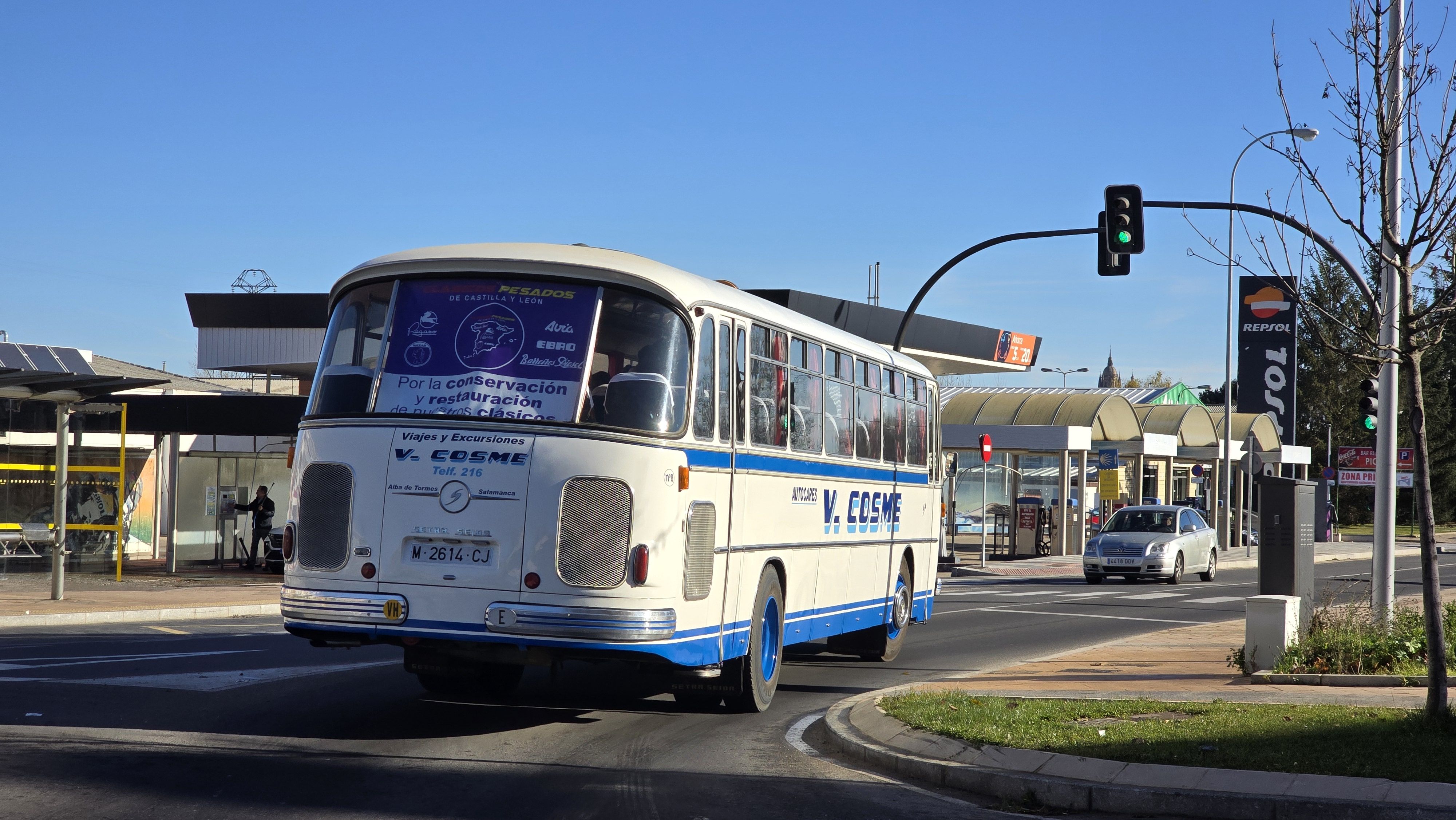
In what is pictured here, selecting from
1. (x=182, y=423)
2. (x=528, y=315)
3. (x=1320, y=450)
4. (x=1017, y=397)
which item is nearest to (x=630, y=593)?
(x=528, y=315)

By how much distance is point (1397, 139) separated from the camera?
1119 centimetres

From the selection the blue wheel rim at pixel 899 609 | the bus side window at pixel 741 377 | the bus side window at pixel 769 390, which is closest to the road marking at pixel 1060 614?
the blue wheel rim at pixel 899 609

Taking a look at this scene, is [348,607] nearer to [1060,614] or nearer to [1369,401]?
[1369,401]

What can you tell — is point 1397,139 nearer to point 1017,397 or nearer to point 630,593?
point 630,593

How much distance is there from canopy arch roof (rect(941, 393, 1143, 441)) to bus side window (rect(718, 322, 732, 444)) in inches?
1345

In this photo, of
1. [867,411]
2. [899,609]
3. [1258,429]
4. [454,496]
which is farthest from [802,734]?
[1258,429]

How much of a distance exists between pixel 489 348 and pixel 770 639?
3.54 meters

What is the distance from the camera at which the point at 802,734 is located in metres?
10.1

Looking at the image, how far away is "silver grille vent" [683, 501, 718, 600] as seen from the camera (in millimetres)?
9258

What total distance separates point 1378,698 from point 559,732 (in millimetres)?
6365

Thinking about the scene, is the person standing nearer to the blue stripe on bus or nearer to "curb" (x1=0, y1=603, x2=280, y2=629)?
"curb" (x1=0, y1=603, x2=280, y2=629)

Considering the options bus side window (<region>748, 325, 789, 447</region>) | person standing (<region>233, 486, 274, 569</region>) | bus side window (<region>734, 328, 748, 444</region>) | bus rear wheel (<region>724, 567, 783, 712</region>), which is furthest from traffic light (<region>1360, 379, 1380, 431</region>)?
person standing (<region>233, 486, 274, 569</region>)

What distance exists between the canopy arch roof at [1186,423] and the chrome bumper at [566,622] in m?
45.5

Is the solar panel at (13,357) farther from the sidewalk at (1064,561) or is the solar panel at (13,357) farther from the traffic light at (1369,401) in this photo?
the traffic light at (1369,401)
